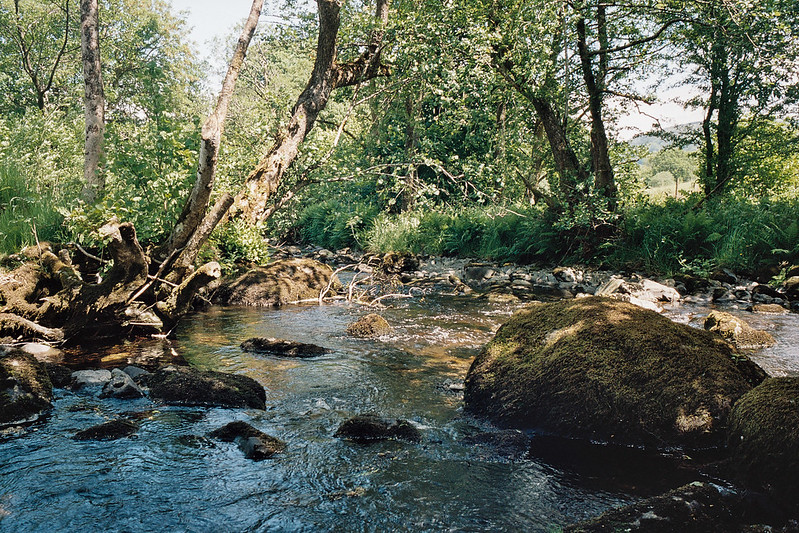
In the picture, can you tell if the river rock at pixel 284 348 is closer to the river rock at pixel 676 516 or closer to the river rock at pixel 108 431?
the river rock at pixel 108 431

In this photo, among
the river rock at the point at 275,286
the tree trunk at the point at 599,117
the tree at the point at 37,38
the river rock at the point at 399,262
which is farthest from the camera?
the tree at the point at 37,38

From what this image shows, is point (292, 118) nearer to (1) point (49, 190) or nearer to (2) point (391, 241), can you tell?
(1) point (49, 190)

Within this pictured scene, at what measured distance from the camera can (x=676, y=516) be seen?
2.81 metres

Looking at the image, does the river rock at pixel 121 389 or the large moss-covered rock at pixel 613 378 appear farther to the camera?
the river rock at pixel 121 389

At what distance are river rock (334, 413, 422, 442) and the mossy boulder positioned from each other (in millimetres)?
2193

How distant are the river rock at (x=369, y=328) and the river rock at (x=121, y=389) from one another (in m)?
3.33

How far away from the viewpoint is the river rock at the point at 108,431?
13.7ft

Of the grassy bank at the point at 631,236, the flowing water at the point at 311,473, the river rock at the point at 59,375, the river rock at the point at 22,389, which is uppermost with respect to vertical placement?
the grassy bank at the point at 631,236

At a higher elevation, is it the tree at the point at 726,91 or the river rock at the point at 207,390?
the tree at the point at 726,91

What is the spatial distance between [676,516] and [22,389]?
512cm

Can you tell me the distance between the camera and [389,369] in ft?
20.6

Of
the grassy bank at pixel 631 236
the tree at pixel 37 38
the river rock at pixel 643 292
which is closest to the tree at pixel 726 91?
the grassy bank at pixel 631 236

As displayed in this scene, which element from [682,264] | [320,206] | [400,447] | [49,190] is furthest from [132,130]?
[320,206]

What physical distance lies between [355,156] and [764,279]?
12060 millimetres
